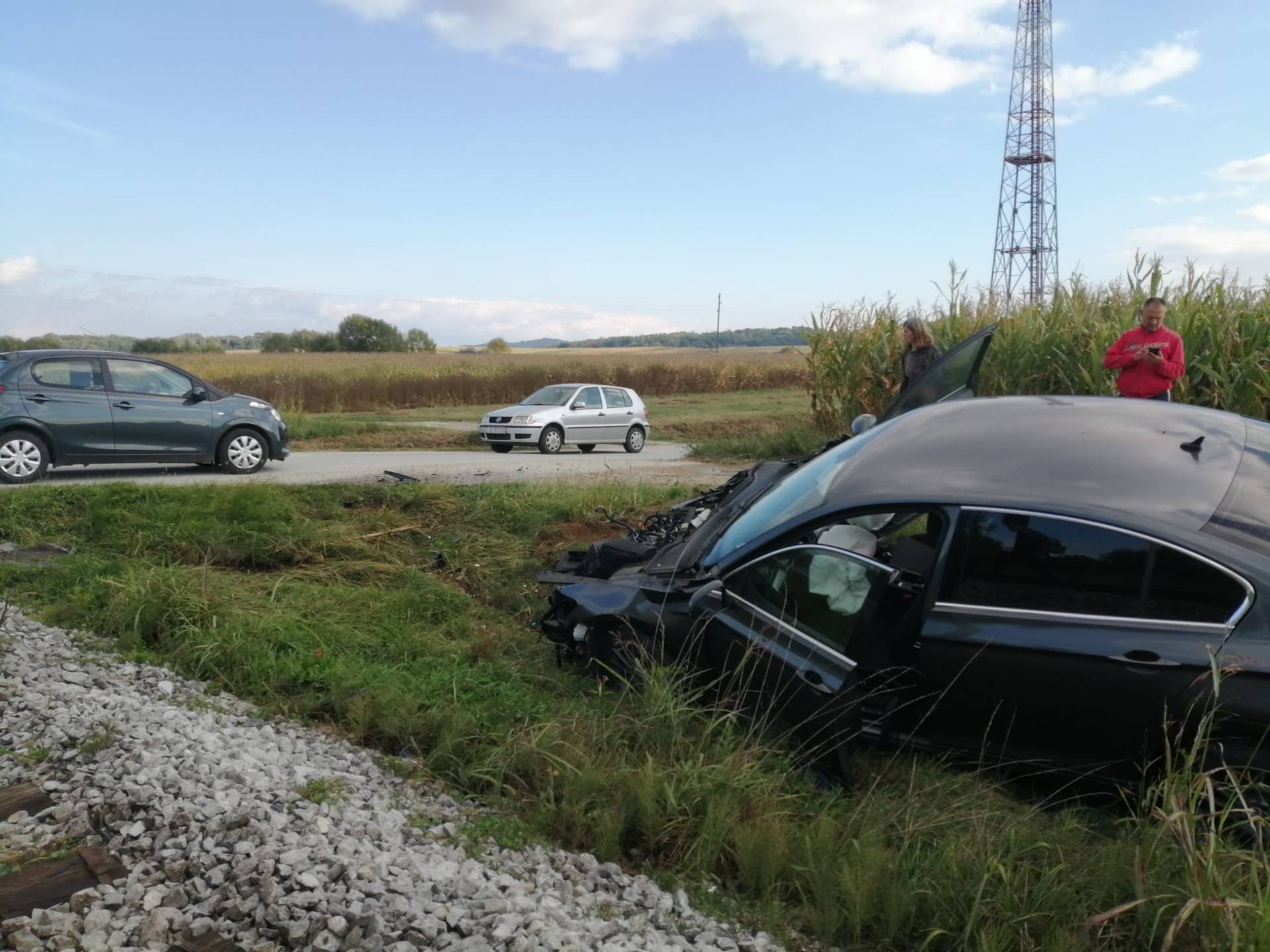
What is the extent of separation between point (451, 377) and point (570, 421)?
15299mm

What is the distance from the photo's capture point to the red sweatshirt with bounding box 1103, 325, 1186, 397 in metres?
8.39

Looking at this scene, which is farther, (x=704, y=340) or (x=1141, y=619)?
(x=704, y=340)

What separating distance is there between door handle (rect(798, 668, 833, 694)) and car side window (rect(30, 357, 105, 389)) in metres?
11.3

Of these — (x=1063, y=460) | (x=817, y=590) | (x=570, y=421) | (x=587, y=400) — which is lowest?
(x=817, y=590)

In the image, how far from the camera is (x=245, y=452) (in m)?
13.6

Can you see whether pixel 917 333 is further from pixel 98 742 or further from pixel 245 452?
pixel 245 452

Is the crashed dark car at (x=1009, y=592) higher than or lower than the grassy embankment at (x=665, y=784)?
higher

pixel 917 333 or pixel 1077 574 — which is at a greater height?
pixel 917 333

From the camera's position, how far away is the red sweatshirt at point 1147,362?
330 inches

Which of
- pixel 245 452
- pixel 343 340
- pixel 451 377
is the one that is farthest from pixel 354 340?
pixel 245 452

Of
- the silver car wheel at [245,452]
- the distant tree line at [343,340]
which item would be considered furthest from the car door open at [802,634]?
the distant tree line at [343,340]

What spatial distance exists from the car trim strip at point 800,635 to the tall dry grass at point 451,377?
22868mm

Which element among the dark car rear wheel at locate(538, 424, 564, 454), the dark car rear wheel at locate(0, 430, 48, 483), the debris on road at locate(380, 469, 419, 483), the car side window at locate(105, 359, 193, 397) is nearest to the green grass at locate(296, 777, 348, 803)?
the debris on road at locate(380, 469, 419, 483)

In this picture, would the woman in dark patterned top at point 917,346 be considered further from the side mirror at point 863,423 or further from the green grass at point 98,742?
the green grass at point 98,742
